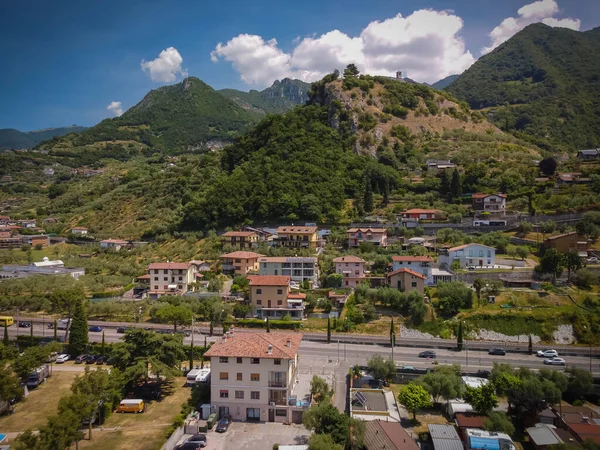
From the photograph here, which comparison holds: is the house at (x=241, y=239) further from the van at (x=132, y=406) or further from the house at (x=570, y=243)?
the house at (x=570, y=243)

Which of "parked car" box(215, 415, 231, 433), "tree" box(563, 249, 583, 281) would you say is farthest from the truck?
"tree" box(563, 249, 583, 281)

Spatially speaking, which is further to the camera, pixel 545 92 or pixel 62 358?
pixel 545 92

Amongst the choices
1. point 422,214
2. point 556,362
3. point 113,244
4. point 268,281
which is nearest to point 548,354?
point 556,362

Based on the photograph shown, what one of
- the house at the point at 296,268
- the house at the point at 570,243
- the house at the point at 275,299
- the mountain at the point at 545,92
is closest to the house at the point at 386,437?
the house at the point at 275,299

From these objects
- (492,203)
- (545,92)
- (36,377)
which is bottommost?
(36,377)

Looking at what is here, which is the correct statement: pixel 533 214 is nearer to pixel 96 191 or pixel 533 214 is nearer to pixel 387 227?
pixel 387 227

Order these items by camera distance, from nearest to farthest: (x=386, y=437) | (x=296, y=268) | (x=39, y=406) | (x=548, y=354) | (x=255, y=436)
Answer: (x=386, y=437), (x=255, y=436), (x=39, y=406), (x=548, y=354), (x=296, y=268)

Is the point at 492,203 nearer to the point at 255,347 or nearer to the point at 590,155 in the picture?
the point at 590,155

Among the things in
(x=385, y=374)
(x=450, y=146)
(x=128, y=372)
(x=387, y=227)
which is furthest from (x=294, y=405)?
(x=450, y=146)
